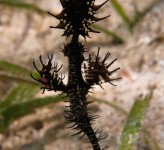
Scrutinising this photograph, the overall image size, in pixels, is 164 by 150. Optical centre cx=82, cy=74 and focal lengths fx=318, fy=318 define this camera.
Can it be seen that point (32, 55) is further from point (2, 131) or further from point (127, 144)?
point (127, 144)

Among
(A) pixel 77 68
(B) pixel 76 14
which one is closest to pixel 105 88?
(A) pixel 77 68

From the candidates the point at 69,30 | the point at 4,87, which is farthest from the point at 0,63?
the point at 69,30

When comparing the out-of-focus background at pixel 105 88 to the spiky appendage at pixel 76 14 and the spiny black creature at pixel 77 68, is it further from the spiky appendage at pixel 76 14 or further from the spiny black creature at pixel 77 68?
the spiky appendage at pixel 76 14

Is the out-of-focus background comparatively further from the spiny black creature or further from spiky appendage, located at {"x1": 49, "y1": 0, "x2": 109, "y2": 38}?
spiky appendage, located at {"x1": 49, "y1": 0, "x2": 109, "y2": 38}

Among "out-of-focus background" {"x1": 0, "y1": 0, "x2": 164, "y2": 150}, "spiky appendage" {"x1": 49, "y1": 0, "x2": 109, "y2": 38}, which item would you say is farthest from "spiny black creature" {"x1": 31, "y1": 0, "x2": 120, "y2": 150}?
"out-of-focus background" {"x1": 0, "y1": 0, "x2": 164, "y2": 150}

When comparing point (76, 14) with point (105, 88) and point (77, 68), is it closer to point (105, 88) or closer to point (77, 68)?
point (77, 68)

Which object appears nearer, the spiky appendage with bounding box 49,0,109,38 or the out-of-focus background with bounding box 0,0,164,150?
the spiky appendage with bounding box 49,0,109,38

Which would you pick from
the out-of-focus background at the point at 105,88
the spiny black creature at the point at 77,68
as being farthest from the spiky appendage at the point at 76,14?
the out-of-focus background at the point at 105,88
